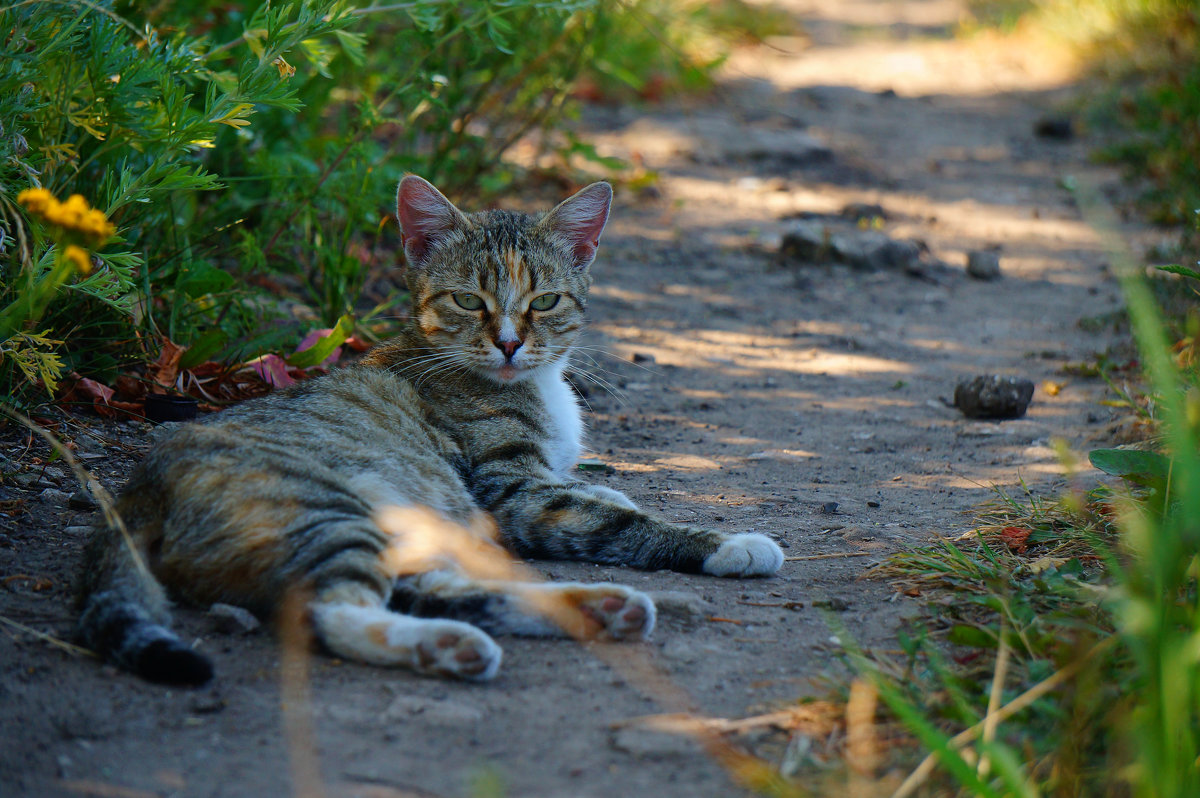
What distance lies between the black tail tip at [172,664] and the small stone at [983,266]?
5.95 meters

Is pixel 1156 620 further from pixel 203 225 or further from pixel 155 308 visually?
pixel 203 225

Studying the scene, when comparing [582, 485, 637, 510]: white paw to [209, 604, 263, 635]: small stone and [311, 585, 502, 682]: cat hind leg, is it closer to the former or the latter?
[311, 585, 502, 682]: cat hind leg

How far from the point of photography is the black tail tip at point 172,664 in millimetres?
2328

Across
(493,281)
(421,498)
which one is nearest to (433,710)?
(421,498)

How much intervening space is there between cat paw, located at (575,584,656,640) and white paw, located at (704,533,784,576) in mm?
542

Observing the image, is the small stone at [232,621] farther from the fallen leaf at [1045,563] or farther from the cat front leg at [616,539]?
the fallen leaf at [1045,563]

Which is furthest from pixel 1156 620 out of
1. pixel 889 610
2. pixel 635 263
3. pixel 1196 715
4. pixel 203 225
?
pixel 635 263

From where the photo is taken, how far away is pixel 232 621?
2643 mm

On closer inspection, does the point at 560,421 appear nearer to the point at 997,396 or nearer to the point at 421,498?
the point at 421,498

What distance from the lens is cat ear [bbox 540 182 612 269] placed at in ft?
13.7

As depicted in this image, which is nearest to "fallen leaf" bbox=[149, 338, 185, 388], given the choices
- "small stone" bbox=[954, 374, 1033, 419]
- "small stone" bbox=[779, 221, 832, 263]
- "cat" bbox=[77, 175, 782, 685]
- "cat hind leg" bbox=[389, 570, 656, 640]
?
"cat" bbox=[77, 175, 782, 685]

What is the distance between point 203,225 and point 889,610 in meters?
3.83

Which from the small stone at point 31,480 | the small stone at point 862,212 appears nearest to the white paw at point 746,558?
the small stone at point 31,480

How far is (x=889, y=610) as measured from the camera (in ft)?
9.59
